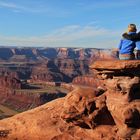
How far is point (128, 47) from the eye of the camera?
16594mm

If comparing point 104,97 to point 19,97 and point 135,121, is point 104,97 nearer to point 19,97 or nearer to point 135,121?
point 135,121

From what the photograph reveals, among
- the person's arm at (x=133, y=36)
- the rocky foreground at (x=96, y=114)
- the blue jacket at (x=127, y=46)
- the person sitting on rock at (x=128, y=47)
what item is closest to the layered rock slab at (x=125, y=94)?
the rocky foreground at (x=96, y=114)

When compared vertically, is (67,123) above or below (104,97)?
below

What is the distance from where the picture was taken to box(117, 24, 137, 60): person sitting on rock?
16.5m

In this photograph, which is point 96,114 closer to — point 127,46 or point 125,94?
point 125,94

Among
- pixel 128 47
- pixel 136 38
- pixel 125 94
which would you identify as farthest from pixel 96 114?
pixel 136 38

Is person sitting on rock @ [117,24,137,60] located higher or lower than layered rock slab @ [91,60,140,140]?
higher

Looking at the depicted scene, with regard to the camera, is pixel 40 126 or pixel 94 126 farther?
pixel 40 126

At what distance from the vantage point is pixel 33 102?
149625mm

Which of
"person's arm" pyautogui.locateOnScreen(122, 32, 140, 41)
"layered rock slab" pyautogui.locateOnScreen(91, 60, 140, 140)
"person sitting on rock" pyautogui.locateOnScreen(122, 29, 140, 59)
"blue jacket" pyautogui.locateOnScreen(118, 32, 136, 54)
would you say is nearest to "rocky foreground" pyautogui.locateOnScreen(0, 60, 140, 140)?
"layered rock slab" pyautogui.locateOnScreen(91, 60, 140, 140)

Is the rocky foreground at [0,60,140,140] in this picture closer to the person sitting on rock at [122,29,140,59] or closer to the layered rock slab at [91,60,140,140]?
the layered rock slab at [91,60,140,140]

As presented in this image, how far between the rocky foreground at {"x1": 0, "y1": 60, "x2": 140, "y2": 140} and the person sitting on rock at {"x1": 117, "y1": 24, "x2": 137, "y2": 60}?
49cm

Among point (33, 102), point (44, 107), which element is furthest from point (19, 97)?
point (44, 107)

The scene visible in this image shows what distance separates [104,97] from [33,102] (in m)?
133
